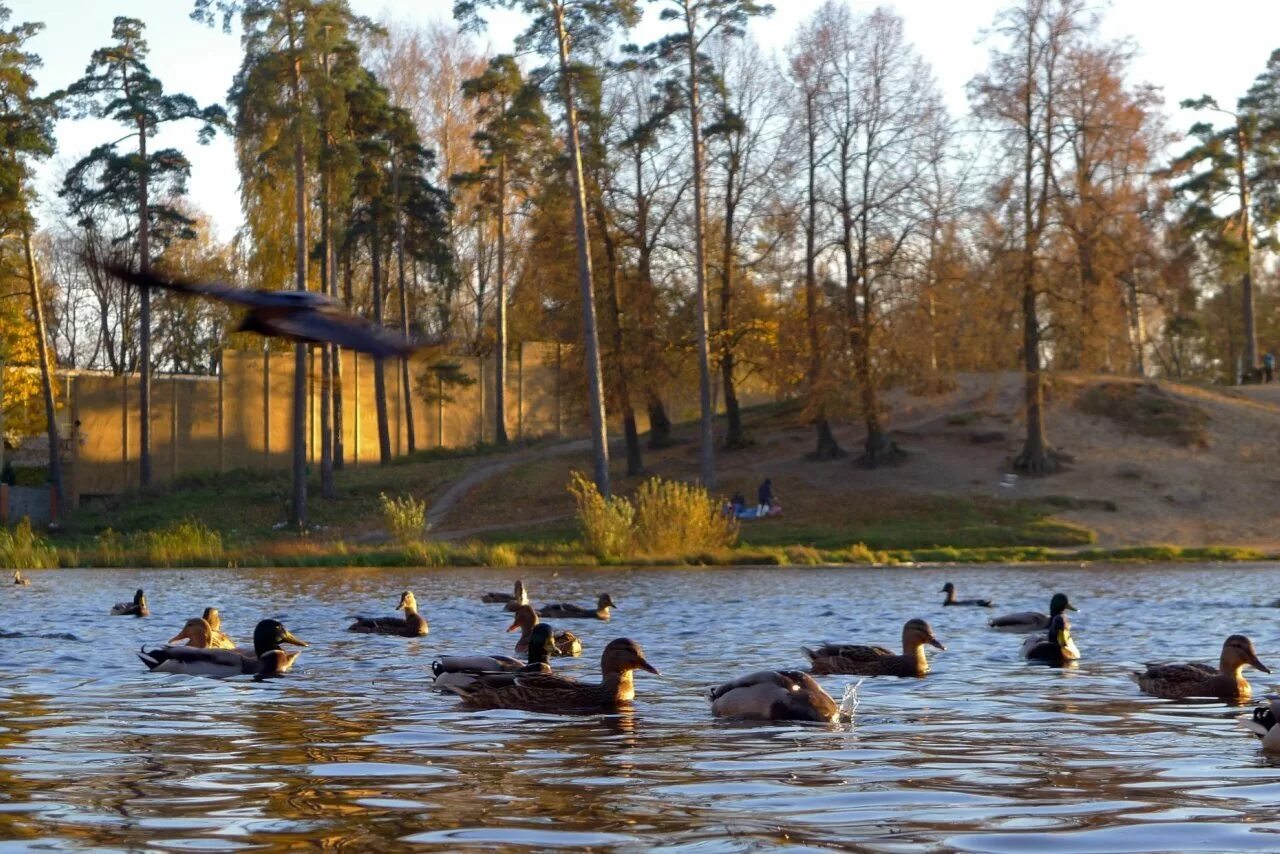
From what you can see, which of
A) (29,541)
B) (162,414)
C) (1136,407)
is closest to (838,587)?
(29,541)

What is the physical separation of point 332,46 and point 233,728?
124ft

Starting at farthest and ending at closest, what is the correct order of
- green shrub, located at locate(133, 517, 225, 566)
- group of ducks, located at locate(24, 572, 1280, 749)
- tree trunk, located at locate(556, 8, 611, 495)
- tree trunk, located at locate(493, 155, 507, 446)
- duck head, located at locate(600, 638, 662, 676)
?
tree trunk, located at locate(493, 155, 507, 446), tree trunk, located at locate(556, 8, 611, 495), green shrub, located at locate(133, 517, 225, 566), duck head, located at locate(600, 638, 662, 676), group of ducks, located at locate(24, 572, 1280, 749)

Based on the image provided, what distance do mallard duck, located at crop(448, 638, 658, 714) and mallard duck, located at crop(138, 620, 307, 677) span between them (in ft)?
9.62

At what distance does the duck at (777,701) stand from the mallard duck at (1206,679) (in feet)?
9.76

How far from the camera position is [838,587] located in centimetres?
2870

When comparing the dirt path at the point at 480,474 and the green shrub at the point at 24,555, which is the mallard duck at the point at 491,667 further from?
the dirt path at the point at 480,474

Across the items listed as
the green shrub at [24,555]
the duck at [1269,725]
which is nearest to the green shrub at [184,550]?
the green shrub at [24,555]

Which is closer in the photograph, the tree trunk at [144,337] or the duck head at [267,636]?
the duck head at [267,636]

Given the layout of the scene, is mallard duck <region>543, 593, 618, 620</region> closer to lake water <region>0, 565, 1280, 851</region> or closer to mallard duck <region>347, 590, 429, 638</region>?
lake water <region>0, 565, 1280, 851</region>

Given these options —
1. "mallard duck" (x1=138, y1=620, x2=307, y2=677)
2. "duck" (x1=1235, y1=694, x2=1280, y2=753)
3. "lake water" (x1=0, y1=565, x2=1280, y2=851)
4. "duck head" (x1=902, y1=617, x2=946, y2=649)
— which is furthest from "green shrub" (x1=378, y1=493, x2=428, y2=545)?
"duck" (x1=1235, y1=694, x2=1280, y2=753)

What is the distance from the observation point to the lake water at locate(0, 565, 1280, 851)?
7.08 meters

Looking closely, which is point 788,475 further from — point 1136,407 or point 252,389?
point 252,389

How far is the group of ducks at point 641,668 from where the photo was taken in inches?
437

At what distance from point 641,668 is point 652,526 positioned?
79.7 ft
